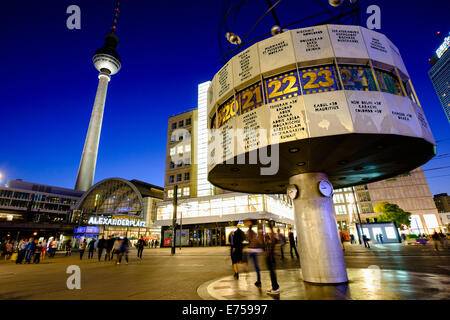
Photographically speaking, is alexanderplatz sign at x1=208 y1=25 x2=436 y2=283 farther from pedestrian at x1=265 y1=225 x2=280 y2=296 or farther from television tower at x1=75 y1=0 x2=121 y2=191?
television tower at x1=75 y1=0 x2=121 y2=191

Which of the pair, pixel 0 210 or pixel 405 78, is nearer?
pixel 405 78

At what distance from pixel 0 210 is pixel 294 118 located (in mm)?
111626

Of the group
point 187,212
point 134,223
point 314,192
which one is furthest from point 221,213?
point 314,192

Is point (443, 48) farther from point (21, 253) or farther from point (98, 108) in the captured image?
point (98, 108)

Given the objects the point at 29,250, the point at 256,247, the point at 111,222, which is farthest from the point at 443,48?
the point at 29,250

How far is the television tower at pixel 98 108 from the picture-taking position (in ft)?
339

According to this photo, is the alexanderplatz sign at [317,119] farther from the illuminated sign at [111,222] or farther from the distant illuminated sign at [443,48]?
the distant illuminated sign at [443,48]

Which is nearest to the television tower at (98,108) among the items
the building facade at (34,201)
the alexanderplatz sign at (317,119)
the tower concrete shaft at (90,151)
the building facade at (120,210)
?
the tower concrete shaft at (90,151)

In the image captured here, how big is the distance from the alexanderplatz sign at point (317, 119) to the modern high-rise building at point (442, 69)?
120337mm

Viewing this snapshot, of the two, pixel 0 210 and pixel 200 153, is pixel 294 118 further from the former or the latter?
pixel 0 210

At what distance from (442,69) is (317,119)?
149 meters

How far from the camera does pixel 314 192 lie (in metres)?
7.46

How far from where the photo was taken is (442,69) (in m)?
104

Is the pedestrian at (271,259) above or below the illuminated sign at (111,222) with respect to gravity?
below
